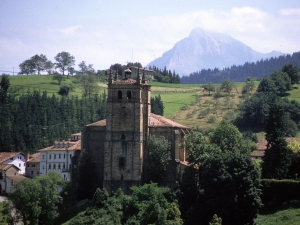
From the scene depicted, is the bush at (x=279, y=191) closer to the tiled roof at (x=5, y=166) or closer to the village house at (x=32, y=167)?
the tiled roof at (x=5, y=166)

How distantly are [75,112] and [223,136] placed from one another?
184 feet

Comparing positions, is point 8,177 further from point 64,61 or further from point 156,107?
point 64,61

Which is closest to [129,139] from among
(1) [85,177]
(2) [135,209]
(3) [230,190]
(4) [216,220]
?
(1) [85,177]

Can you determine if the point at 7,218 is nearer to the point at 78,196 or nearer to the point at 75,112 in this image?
the point at 78,196

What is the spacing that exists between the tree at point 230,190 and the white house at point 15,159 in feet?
160

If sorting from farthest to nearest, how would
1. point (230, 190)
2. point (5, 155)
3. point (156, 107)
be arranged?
point (156, 107)
point (5, 155)
point (230, 190)

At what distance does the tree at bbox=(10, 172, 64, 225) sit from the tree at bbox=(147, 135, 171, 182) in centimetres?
1179

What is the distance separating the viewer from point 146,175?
69250mm

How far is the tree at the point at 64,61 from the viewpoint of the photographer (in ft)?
561

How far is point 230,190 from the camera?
55.8 meters

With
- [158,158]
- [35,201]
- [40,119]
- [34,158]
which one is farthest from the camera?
[40,119]

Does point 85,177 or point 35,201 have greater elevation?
point 85,177

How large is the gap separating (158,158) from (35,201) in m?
15.3

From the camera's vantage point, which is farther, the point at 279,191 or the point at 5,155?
the point at 5,155
